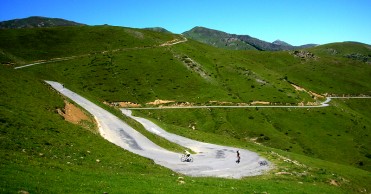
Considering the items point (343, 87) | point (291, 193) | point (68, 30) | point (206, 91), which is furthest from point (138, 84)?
point (343, 87)

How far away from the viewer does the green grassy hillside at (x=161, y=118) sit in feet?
95.1

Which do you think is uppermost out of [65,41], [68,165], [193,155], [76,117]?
[65,41]

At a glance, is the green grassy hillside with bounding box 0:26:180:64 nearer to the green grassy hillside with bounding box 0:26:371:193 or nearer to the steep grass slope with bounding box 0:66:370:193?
the green grassy hillside with bounding box 0:26:371:193

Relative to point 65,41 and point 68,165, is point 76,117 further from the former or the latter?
point 65,41

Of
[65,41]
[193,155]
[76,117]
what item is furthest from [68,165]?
[65,41]

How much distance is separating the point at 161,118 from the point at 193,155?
5294cm

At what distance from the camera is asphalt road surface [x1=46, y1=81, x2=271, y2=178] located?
149ft

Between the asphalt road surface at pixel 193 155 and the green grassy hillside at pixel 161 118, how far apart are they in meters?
4.00

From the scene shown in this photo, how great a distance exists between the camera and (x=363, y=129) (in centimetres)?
12119

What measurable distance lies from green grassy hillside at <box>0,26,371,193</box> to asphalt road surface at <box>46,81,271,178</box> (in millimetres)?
4000

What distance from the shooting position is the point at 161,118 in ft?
359

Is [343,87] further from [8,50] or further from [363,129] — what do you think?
[8,50]

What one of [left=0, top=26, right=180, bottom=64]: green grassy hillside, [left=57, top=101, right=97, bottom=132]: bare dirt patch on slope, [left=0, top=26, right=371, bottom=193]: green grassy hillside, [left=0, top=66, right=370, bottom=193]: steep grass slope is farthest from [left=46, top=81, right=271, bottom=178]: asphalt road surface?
[left=0, top=26, right=180, bottom=64]: green grassy hillside

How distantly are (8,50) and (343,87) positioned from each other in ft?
575
